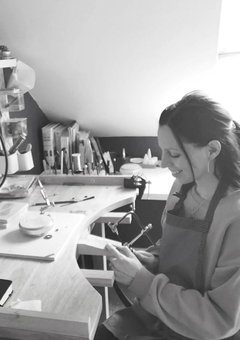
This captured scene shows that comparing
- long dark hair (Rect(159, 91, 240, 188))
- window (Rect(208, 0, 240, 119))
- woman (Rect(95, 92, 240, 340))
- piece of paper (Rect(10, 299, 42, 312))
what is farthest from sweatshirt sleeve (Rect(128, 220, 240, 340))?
window (Rect(208, 0, 240, 119))

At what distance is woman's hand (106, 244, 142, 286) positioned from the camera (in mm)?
1059

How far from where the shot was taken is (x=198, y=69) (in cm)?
203

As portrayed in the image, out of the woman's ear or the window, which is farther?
the window

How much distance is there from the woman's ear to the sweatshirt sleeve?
198mm

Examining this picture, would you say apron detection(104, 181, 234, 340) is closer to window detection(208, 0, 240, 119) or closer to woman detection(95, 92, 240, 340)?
woman detection(95, 92, 240, 340)

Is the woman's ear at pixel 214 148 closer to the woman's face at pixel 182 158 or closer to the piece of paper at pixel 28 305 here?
the woman's face at pixel 182 158

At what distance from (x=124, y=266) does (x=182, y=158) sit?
0.38 meters

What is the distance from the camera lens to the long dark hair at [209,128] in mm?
971

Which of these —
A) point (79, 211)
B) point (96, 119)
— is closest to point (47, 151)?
point (96, 119)

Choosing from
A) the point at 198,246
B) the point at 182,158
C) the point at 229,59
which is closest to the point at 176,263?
the point at 198,246

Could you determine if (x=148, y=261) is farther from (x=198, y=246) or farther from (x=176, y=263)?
(x=198, y=246)

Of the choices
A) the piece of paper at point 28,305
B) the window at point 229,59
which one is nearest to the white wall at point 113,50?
Result: the window at point 229,59

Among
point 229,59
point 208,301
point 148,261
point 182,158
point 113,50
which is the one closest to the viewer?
point 208,301

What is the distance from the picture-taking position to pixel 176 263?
1.11 metres
